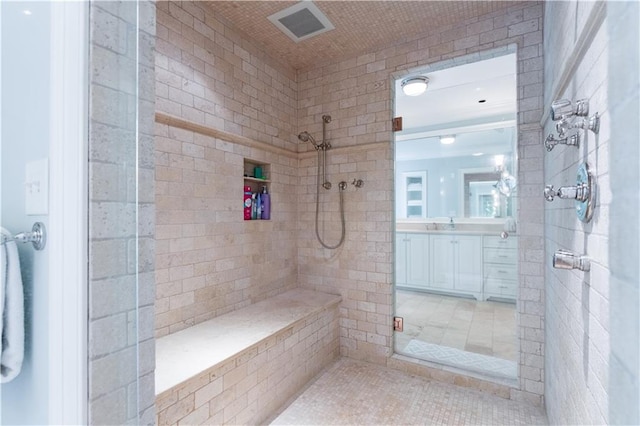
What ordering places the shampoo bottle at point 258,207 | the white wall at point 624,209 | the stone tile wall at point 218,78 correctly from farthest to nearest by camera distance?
the shampoo bottle at point 258,207 → the stone tile wall at point 218,78 → the white wall at point 624,209

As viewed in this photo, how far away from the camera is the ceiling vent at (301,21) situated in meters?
2.25

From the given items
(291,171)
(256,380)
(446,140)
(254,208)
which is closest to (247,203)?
(254,208)

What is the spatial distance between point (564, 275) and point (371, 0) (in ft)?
7.16

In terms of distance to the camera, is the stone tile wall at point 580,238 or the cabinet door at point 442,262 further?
the cabinet door at point 442,262

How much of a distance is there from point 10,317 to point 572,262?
69.0 inches

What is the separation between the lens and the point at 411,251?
3975mm

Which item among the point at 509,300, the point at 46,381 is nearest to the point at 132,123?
the point at 46,381

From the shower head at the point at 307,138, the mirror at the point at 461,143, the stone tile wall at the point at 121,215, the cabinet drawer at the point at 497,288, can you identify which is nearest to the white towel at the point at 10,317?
the stone tile wall at the point at 121,215

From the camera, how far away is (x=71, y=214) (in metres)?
0.69

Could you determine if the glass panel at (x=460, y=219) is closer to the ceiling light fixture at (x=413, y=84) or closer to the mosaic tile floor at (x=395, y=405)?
the ceiling light fixture at (x=413, y=84)

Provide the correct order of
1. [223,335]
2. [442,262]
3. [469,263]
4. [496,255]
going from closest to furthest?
[223,335]
[496,255]
[469,263]
[442,262]

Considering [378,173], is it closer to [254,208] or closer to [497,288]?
[254,208]

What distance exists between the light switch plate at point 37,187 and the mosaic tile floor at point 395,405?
186 centimetres

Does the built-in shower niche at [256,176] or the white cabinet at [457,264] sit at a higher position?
the built-in shower niche at [256,176]
